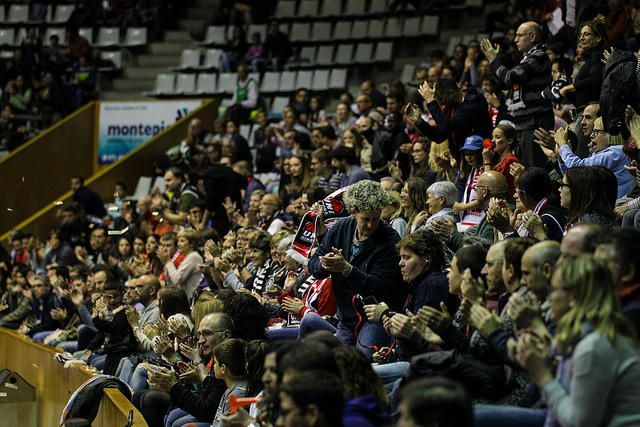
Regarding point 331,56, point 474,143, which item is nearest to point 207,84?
point 331,56

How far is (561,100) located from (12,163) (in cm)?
1050

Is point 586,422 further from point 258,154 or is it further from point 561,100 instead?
point 258,154

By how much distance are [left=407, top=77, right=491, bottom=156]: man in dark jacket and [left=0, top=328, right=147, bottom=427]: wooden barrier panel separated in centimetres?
289

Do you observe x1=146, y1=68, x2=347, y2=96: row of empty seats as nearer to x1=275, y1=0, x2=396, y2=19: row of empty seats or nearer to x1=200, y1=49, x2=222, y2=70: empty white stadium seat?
x1=200, y1=49, x2=222, y2=70: empty white stadium seat

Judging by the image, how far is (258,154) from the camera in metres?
14.3

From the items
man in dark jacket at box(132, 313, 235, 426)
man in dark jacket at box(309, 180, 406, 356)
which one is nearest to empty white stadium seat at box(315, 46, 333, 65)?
man in dark jacket at box(309, 180, 406, 356)

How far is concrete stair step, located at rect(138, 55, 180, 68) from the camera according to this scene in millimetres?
19234

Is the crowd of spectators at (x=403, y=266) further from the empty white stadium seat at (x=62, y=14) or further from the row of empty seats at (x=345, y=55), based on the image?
the empty white stadium seat at (x=62, y=14)

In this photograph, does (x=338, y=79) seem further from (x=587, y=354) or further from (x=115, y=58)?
(x=587, y=354)

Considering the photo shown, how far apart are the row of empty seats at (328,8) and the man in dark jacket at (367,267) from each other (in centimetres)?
1166

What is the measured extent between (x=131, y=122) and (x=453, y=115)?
9.63 metres

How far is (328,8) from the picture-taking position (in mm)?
18406

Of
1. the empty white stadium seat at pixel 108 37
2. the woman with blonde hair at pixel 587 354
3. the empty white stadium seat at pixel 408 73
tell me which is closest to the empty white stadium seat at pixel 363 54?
the empty white stadium seat at pixel 408 73

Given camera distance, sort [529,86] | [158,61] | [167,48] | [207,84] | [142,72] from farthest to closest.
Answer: [167,48] < [158,61] < [142,72] < [207,84] < [529,86]
